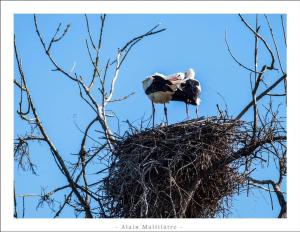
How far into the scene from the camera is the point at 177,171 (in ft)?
32.5

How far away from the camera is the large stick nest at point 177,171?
984 centimetres

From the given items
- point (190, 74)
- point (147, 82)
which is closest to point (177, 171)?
point (147, 82)

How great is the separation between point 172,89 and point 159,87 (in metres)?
0.20

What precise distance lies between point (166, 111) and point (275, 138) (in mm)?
3301

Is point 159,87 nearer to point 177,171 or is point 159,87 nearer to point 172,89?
point 172,89

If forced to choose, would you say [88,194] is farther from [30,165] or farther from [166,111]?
[166,111]

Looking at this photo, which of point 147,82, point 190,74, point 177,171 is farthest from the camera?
point 190,74

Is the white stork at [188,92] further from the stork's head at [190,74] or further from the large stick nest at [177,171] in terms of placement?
the large stick nest at [177,171]

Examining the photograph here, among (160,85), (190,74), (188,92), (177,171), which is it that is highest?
(190,74)

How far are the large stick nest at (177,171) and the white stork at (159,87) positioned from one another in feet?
5.15

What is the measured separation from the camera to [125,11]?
9875mm

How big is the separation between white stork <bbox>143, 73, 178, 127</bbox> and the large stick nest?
5.15 ft
